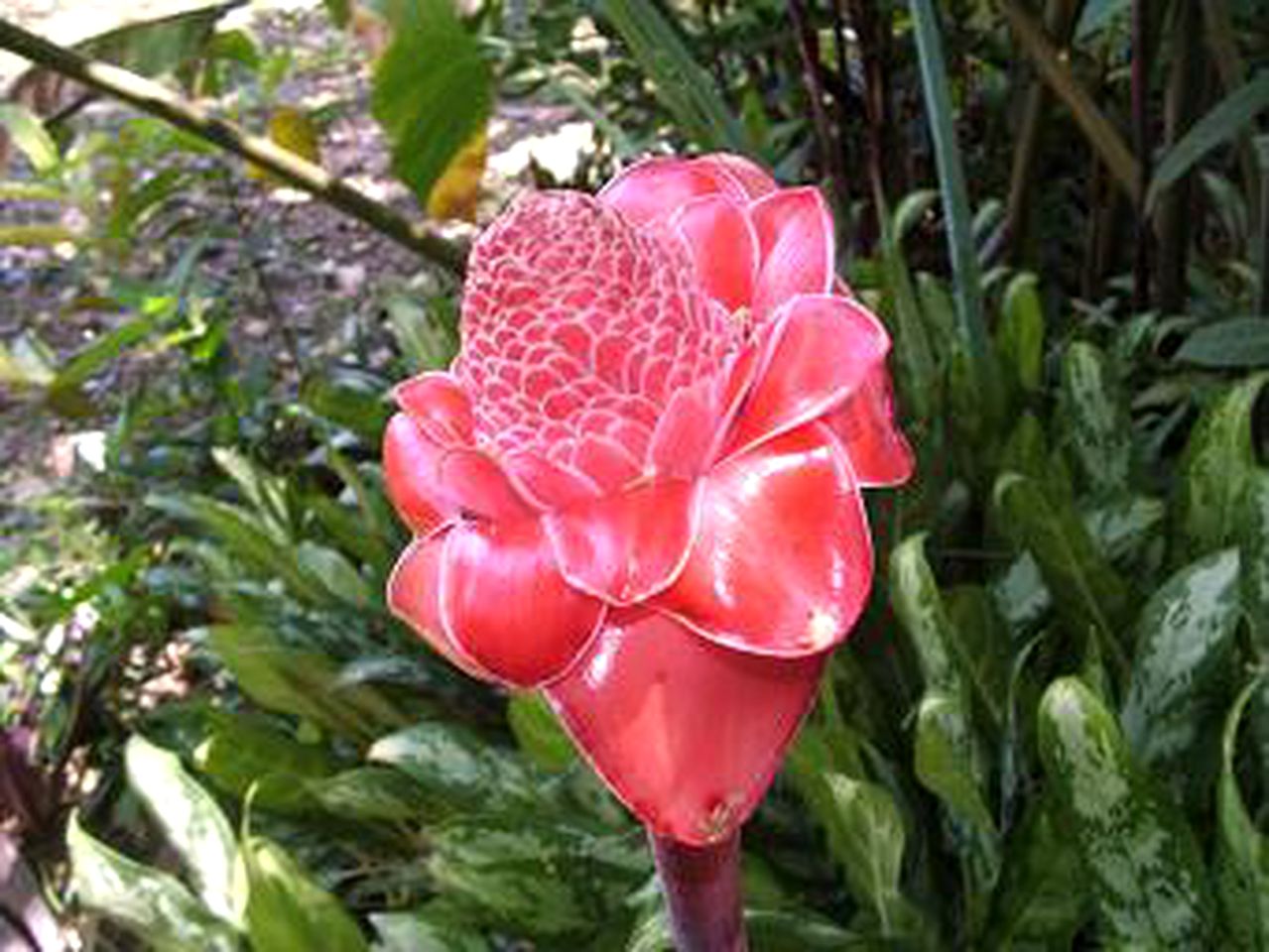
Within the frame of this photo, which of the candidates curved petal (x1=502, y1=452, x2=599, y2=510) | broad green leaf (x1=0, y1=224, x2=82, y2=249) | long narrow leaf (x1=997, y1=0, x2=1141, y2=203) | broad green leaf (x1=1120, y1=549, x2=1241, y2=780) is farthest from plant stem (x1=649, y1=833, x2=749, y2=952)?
broad green leaf (x1=0, y1=224, x2=82, y2=249)

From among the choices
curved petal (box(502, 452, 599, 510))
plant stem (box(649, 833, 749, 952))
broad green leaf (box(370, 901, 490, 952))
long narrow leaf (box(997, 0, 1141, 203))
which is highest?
curved petal (box(502, 452, 599, 510))

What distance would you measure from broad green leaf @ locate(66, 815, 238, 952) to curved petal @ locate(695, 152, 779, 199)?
2.36 ft

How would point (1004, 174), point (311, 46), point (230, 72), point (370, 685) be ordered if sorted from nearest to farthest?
point (370, 685) → point (1004, 174) → point (230, 72) → point (311, 46)

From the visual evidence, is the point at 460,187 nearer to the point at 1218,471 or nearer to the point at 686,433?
the point at 1218,471

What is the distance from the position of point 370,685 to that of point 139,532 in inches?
32.9

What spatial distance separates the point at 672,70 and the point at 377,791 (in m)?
0.56

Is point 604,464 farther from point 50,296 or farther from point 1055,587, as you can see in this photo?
point 50,296

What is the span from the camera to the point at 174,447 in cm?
212

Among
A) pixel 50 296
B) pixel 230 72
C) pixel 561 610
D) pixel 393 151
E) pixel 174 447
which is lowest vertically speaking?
pixel 50 296

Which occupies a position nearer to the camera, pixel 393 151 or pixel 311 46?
pixel 393 151

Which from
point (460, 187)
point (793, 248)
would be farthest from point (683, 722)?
point (460, 187)

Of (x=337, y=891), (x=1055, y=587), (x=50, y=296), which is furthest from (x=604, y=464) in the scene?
(x=50, y=296)

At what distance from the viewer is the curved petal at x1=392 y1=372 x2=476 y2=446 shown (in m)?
0.52

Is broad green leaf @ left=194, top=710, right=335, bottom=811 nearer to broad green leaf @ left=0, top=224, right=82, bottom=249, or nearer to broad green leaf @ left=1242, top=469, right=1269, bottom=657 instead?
broad green leaf @ left=1242, top=469, right=1269, bottom=657
